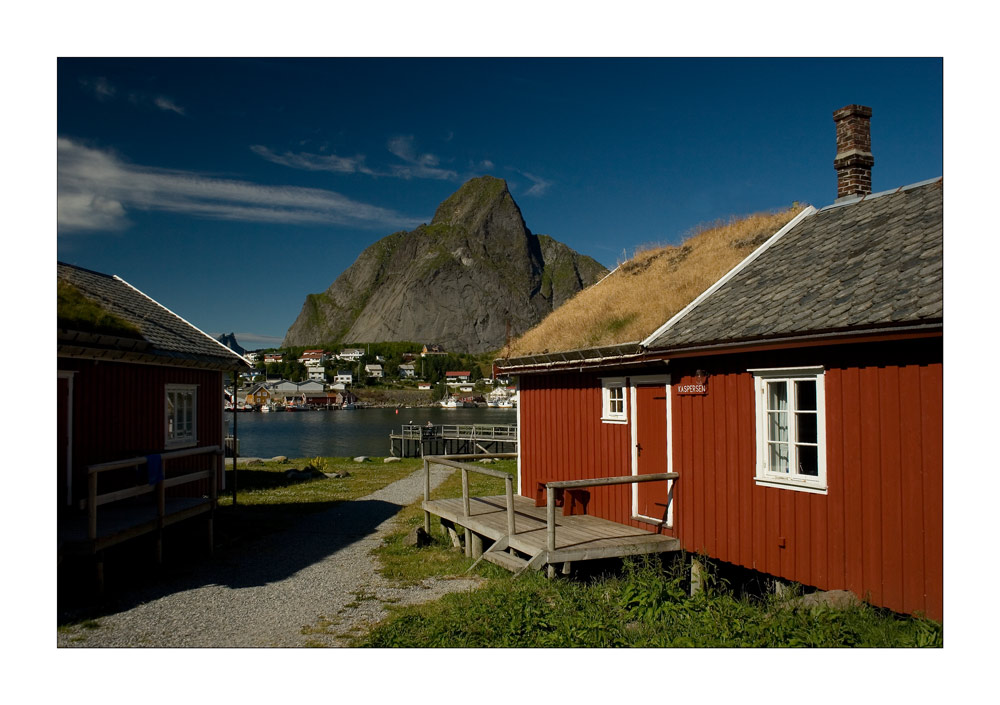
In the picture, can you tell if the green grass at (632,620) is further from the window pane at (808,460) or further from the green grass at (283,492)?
the green grass at (283,492)

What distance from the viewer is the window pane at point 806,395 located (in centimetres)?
841

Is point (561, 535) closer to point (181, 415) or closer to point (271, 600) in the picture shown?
point (271, 600)

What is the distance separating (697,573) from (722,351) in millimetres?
3114

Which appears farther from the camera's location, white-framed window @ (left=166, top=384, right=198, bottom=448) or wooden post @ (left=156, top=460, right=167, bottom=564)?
white-framed window @ (left=166, top=384, right=198, bottom=448)

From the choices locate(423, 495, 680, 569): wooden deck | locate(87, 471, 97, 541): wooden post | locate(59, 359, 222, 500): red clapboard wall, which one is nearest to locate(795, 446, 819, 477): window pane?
locate(423, 495, 680, 569): wooden deck

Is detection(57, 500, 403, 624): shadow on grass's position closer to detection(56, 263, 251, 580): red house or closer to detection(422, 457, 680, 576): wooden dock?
detection(56, 263, 251, 580): red house

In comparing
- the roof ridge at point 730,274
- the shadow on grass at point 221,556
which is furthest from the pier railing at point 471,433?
the roof ridge at point 730,274

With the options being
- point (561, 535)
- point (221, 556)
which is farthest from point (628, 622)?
point (221, 556)

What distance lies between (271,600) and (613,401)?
242 inches

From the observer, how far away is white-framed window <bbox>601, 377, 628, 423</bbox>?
11.6 meters

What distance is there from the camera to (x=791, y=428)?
845 cm

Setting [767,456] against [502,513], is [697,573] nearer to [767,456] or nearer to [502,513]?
[767,456]

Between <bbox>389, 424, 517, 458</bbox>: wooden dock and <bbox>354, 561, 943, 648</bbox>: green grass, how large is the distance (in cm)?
3081

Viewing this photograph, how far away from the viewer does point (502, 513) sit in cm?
1260
